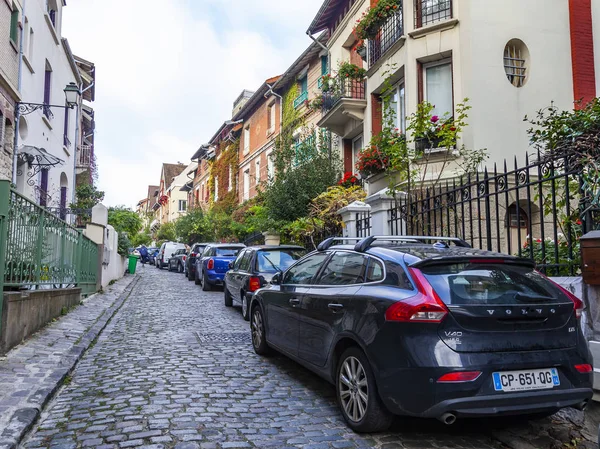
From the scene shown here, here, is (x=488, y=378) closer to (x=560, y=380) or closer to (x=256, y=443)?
(x=560, y=380)

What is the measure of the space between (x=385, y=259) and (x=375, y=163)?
30.8ft

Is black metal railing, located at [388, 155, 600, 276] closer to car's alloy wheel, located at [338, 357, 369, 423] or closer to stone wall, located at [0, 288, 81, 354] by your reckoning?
car's alloy wheel, located at [338, 357, 369, 423]

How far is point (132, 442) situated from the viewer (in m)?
3.84

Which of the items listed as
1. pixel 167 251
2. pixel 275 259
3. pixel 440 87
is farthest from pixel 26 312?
pixel 167 251

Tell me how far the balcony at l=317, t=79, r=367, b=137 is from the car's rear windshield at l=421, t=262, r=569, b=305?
1305 cm

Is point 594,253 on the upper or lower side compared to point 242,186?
lower

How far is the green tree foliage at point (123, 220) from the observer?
25984mm

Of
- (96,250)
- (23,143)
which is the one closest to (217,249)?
(96,250)

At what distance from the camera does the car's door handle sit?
4.52 m

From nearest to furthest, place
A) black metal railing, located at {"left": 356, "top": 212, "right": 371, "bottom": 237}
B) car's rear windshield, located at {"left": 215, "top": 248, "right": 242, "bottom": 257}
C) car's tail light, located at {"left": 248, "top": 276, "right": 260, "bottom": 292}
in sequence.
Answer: car's tail light, located at {"left": 248, "top": 276, "right": 260, "bottom": 292} → black metal railing, located at {"left": 356, "top": 212, "right": 371, "bottom": 237} → car's rear windshield, located at {"left": 215, "top": 248, "right": 242, "bottom": 257}

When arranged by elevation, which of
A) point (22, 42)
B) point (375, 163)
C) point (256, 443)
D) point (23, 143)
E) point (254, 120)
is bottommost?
point (256, 443)

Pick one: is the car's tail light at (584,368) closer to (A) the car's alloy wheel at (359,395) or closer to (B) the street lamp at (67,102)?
(A) the car's alloy wheel at (359,395)

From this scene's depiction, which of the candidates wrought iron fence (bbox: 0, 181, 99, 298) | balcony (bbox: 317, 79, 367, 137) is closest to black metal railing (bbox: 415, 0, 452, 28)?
balcony (bbox: 317, 79, 367, 137)

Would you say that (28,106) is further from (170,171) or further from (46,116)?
(170,171)
